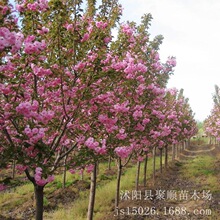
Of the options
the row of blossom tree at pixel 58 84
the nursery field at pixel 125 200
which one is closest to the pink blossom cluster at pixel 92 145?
the row of blossom tree at pixel 58 84

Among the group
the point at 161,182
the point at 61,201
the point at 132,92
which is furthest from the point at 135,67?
the point at 161,182

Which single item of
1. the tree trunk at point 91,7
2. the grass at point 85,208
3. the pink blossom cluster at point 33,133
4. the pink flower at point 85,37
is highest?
the tree trunk at point 91,7

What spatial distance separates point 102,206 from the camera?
32.3ft

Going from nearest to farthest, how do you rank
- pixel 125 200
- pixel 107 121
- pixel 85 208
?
pixel 107 121 < pixel 85 208 < pixel 125 200

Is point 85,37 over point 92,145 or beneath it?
over

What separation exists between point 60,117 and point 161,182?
10.9 meters

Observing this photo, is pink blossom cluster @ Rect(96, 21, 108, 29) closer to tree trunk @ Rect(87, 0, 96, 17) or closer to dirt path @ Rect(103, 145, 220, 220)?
tree trunk @ Rect(87, 0, 96, 17)

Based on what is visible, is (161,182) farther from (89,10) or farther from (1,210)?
(89,10)

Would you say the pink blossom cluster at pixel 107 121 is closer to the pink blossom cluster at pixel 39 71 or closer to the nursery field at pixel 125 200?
the pink blossom cluster at pixel 39 71

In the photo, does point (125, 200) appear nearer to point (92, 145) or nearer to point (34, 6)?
point (92, 145)

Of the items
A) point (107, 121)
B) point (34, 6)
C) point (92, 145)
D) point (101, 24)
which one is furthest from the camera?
point (107, 121)

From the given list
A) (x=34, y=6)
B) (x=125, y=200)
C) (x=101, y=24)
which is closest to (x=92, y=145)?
(x=101, y=24)

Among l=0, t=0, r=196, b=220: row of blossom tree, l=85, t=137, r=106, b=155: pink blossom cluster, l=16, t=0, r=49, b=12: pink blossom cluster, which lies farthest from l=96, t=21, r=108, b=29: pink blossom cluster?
l=85, t=137, r=106, b=155: pink blossom cluster

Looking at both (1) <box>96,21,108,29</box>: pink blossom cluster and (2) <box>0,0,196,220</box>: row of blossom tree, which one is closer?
(2) <box>0,0,196,220</box>: row of blossom tree
